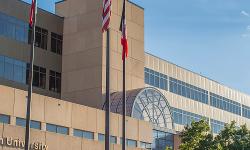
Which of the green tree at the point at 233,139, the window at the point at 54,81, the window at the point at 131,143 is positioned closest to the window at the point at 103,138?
the window at the point at 131,143

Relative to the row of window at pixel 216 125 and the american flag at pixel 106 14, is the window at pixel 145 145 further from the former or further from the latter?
the row of window at pixel 216 125

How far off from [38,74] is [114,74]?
26.7 feet

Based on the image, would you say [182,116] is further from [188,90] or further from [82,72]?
[82,72]

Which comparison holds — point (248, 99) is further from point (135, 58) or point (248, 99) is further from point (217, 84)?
point (135, 58)

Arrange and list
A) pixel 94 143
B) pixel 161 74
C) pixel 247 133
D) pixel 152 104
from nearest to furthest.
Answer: pixel 94 143, pixel 247 133, pixel 152 104, pixel 161 74

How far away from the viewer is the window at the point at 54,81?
195ft

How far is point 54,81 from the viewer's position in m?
59.8

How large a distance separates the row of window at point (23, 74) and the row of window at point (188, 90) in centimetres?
2083

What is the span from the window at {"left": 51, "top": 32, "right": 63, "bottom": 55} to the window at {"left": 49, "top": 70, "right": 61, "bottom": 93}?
2600mm

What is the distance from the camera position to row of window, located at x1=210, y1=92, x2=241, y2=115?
86.4 meters

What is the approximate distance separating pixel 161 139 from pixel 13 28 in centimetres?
2072

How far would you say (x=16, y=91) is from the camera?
1647 inches

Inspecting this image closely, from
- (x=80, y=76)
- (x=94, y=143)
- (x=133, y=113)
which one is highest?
(x=80, y=76)

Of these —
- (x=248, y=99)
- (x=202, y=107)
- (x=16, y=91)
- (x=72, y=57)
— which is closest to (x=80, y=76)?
(x=72, y=57)
